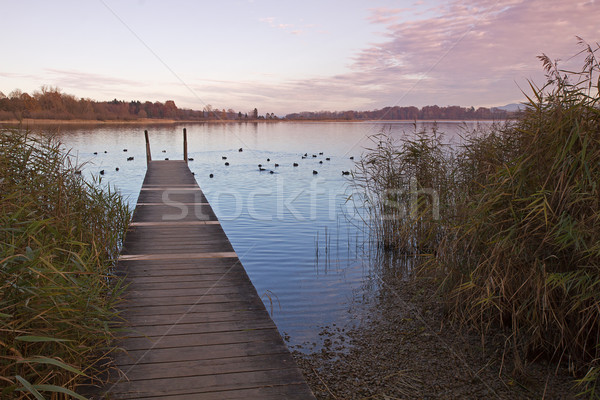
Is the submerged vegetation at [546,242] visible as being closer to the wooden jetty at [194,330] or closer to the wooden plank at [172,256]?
the wooden jetty at [194,330]

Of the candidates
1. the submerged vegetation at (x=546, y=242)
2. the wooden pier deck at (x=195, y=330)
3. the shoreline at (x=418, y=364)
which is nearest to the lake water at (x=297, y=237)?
the shoreline at (x=418, y=364)

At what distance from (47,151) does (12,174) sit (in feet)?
2.72

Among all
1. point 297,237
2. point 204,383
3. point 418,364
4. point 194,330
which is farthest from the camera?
point 297,237

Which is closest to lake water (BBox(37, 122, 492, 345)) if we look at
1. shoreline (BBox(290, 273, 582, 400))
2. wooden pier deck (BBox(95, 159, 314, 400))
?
shoreline (BBox(290, 273, 582, 400))

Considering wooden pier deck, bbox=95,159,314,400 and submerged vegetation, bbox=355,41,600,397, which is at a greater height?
submerged vegetation, bbox=355,41,600,397

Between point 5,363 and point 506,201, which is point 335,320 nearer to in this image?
point 506,201

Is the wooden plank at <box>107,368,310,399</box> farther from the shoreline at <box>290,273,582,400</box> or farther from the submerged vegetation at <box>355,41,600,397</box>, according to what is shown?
the submerged vegetation at <box>355,41,600,397</box>

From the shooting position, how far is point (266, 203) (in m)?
12.6

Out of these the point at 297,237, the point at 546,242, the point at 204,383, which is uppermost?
the point at 546,242

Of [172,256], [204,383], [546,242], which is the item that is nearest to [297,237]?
[172,256]

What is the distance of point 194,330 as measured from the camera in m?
3.08

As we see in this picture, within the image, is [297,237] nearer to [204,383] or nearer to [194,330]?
[194,330]

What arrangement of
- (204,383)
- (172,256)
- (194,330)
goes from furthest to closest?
(172,256), (194,330), (204,383)

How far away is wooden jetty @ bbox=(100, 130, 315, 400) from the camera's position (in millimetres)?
2389
